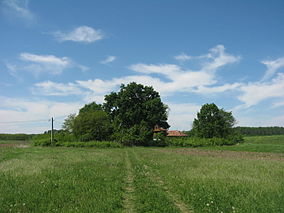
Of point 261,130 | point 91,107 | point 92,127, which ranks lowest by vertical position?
point 261,130

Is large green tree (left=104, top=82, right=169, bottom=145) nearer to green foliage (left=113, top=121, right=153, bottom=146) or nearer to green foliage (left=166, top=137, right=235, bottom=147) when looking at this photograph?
green foliage (left=113, top=121, right=153, bottom=146)

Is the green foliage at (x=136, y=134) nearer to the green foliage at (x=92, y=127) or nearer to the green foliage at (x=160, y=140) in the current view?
the green foliage at (x=160, y=140)

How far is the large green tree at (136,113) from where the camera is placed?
5509 cm

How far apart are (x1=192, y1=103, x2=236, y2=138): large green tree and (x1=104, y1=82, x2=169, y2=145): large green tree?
26.7 m

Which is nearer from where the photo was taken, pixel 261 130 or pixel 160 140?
pixel 160 140

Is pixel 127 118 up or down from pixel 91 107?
down

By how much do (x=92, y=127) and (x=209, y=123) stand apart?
40.5 m

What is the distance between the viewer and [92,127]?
6209 centimetres

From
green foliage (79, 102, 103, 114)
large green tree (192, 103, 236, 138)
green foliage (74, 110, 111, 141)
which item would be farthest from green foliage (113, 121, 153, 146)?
green foliage (79, 102, 103, 114)

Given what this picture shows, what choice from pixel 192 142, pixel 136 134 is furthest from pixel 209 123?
pixel 136 134

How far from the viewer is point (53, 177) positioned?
1179cm

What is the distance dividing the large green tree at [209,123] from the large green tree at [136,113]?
87.8 feet

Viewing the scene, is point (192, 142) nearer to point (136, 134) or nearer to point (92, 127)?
point (136, 134)

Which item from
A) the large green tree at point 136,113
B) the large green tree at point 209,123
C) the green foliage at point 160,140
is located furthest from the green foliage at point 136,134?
the large green tree at point 209,123
